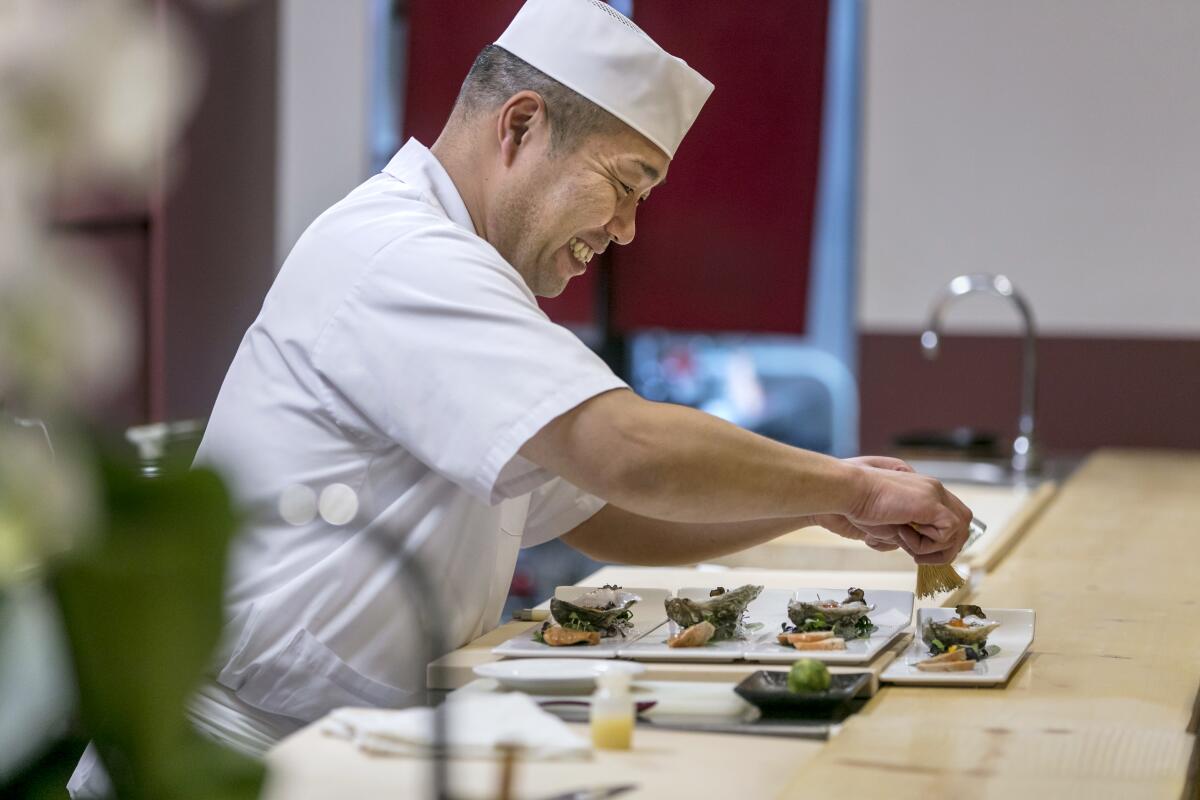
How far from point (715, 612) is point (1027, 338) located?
94.6 inches

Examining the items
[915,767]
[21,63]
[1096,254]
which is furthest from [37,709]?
[1096,254]

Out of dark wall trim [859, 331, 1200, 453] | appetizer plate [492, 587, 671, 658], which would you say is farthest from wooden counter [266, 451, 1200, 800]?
dark wall trim [859, 331, 1200, 453]

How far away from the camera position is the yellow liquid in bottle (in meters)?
1.20

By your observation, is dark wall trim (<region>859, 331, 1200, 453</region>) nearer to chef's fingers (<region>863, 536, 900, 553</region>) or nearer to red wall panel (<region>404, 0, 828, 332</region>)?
red wall panel (<region>404, 0, 828, 332</region>)

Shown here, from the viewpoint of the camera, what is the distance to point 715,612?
64.6 inches

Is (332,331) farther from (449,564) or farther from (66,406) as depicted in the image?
(66,406)

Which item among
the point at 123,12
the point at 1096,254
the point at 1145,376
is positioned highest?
the point at 123,12

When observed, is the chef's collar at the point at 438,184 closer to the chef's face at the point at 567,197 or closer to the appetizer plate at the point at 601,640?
the chef's face at the point at 567,197

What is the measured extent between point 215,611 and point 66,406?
0.22ft

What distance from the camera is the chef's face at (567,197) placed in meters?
1.86

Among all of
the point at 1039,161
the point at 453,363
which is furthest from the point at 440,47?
the point at 453,363

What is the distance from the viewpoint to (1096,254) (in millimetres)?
4223

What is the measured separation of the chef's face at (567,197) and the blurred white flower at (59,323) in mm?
1566

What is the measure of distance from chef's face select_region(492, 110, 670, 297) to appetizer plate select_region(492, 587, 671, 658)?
41cm
